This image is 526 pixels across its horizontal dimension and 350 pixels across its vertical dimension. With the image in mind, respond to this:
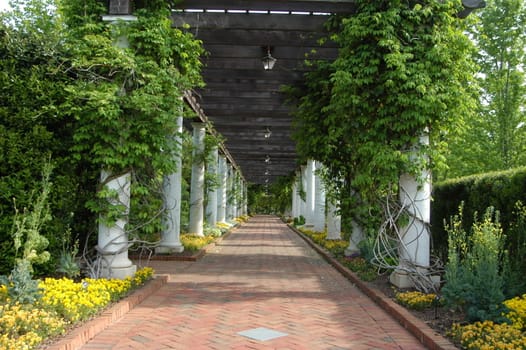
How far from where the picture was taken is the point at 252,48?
10281mm

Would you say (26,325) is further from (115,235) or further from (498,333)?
(498,333)

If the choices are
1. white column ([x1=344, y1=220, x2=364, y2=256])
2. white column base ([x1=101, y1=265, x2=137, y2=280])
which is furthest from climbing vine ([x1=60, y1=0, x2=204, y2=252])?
white column ([x1=344, y1=220, x2=364, y2=256])

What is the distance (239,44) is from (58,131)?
4108 mm

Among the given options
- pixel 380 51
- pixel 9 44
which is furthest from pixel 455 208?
pixel 9 44

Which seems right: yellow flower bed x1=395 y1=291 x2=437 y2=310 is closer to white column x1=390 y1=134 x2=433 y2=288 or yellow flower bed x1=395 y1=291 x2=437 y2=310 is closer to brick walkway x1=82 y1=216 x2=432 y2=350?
brick walkway x1=82 y1=216 x2=432 y2=350

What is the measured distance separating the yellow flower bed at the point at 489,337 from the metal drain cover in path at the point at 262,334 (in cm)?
170

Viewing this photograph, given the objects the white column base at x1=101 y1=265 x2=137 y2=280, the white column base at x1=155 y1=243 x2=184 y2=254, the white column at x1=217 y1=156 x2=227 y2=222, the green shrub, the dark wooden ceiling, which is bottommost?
the white column base at x1=155 y1=243 x2=184 y2=254

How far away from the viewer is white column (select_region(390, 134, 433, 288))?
731cm

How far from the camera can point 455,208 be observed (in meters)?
9.20

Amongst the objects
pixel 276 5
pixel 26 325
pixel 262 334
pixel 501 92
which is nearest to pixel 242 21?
pixel 276 5

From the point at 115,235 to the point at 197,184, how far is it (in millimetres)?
9447

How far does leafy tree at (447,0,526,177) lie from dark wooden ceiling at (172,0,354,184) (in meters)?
7.17

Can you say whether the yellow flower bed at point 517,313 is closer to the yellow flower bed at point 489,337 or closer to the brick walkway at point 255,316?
the yellow flower bed at point 489,337

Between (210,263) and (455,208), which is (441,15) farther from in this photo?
(210,263)
